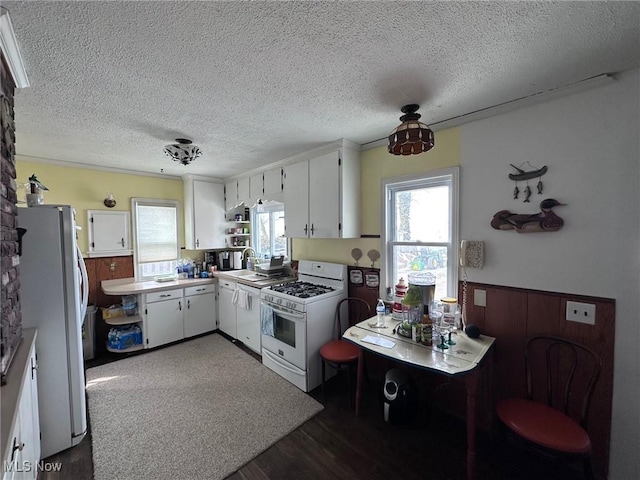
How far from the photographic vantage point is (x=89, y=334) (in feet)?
10.5

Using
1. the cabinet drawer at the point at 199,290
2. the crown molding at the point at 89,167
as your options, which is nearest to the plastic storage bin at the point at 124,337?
the cabinet drawer at the point at 199,290

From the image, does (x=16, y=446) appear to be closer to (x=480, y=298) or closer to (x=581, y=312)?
(x=480, y=298)

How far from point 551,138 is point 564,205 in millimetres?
453

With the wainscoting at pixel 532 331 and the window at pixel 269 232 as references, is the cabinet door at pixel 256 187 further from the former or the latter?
the wainscoting at pixel 532 331

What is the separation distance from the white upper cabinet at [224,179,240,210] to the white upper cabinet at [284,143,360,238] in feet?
4.72

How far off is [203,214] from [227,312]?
1566mm

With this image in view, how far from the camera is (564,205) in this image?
1.72 meters

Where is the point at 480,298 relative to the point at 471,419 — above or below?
above

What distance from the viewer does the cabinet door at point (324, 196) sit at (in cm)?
271

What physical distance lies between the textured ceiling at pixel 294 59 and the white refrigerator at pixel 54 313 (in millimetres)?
844

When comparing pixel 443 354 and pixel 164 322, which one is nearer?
pixel 443 354

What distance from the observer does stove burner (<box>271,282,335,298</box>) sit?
2.72 m

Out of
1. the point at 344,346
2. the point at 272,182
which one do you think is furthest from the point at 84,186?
the point at 344,346

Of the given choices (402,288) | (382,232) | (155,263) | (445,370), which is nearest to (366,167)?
(382,232)
